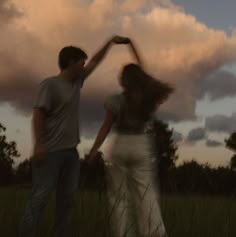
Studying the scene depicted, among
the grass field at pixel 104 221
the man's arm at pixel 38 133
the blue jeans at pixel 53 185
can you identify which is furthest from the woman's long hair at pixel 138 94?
the grass field at pixel 104 221

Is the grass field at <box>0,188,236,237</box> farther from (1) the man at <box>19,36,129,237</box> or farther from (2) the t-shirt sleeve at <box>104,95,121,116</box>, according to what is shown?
(2) the t-shirt sleeve at <box>104,95,121,116</box>

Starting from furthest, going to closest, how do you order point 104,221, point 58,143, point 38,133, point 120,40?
point 120,40 < point 58,143 < point 38,133 < point 104,221

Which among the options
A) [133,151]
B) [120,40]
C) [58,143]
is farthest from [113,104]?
[120,40]

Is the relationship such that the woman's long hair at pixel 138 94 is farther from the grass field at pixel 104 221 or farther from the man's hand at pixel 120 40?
the grass field at pixel 104 221

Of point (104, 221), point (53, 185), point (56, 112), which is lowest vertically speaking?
point (104, 221)

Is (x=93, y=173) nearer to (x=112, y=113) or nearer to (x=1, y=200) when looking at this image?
(x=112, y=113)

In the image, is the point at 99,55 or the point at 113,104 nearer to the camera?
the point at 113,104

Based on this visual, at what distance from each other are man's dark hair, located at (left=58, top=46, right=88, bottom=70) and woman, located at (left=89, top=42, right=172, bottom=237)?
1.45 ft

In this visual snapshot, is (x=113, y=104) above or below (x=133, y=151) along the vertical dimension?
above

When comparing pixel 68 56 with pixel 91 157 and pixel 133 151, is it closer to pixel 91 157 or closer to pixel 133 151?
pixel 91 157

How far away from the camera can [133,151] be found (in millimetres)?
5062

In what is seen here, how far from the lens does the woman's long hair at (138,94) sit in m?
5.19

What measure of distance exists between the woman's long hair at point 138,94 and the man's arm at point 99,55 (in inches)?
13.9

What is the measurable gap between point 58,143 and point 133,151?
0.65 meters
